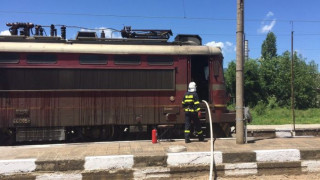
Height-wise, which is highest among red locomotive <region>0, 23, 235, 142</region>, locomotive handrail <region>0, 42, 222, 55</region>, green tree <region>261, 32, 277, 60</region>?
green tree <region>261, 32, 277, 60</region>

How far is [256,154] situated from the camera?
646cm

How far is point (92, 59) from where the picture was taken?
8.88 meters

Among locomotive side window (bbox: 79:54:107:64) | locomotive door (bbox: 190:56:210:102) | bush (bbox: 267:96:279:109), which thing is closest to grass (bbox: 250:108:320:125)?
bush (bbox: 267:96:279:109)

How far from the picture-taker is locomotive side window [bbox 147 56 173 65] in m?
9.20

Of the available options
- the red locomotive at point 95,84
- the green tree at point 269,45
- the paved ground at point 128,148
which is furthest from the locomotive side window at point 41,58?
the green tree at point 269,45

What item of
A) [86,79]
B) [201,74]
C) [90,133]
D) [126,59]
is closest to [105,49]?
[126,59]

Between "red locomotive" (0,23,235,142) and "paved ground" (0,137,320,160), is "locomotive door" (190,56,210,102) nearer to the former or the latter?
"red locomotive" (0,23,235,142)

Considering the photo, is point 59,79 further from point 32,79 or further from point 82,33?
point 82,33

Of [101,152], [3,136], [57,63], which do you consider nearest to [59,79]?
[57,63]

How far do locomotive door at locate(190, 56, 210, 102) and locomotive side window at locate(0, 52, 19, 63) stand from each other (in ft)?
17.8

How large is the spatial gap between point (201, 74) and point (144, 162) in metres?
4.75

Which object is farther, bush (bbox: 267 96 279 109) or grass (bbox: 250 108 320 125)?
bush (bbox: 267 96 279 109)

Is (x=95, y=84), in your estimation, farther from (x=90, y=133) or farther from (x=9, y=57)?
(x=9, y=57)

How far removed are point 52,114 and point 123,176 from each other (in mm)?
3740
